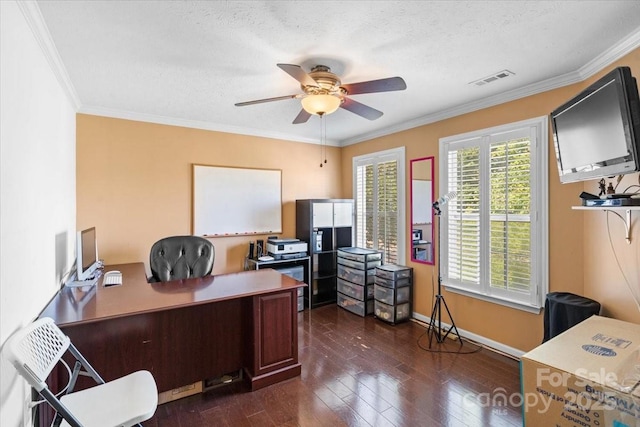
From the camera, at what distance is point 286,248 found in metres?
4.21

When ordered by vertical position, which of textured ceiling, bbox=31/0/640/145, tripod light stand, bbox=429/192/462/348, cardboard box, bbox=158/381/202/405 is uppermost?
textured ceiling, bbox=31/0/640/145

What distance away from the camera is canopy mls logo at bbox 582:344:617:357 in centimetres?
162


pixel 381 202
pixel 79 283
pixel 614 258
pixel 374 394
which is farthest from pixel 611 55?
pixel 79 283

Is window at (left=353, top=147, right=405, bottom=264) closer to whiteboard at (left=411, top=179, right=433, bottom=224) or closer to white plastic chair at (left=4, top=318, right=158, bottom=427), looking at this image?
whiteboard at (left=411, top=179, right=433, bottom=224)

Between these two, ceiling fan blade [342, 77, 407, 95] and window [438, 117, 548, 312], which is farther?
window [438, 117, 548, 312]

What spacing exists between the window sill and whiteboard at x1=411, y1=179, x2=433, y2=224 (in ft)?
2.75

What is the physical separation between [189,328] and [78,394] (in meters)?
0.81

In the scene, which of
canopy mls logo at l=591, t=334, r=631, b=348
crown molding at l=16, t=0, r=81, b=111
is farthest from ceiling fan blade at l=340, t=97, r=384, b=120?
canopy mls logo at l=591, t=334, r=631, b=348

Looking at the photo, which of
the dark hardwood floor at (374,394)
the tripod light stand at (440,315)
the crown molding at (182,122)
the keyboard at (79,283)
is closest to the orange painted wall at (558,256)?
the tripod light stand at (440,315)

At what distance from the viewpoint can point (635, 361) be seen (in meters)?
1.51

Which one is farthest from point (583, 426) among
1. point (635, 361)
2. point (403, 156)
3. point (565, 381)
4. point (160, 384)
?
point (403, 156)

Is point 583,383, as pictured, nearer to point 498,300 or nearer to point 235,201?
point 498,300

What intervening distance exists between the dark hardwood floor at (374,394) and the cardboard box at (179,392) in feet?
0.14

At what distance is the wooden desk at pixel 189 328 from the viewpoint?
2.06m
